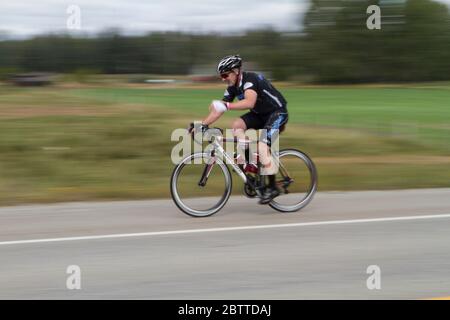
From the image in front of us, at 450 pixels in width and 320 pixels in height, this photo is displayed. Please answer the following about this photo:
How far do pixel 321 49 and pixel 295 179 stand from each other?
245ft

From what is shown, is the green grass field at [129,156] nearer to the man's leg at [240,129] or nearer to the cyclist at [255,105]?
the cyclist at [255,105]

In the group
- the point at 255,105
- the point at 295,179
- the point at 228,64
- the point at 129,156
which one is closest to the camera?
the point at 228,64

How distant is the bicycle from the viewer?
8.44m

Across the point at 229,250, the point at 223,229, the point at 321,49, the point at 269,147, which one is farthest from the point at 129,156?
the point at 321,49

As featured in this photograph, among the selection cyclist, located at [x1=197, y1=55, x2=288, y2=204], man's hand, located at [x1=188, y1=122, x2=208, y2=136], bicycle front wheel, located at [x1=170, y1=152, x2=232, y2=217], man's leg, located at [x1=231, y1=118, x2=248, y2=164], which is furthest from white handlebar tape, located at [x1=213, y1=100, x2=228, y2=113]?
bicycle front wheel, located at [x1=170, y1=152, x2=232, y2=217]

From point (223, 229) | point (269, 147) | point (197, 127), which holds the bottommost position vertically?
point (223, 229)

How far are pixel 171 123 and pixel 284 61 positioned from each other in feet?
Result: 219

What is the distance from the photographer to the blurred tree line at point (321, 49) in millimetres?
78312

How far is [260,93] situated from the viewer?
845 cm

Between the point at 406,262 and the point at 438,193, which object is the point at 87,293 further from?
the point at 438,193

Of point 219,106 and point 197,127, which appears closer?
point 219,106

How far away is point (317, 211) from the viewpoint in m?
9.05

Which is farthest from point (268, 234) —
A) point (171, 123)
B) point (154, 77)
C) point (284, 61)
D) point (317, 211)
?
point (284, 61)

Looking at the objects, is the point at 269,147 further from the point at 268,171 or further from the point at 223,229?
the point at 223,229
